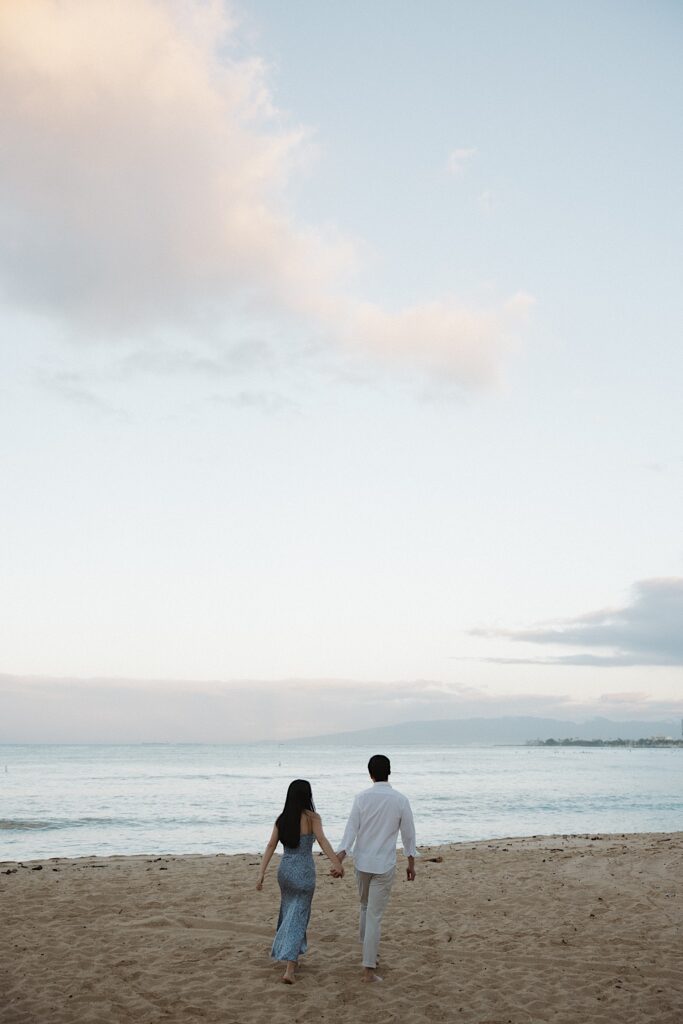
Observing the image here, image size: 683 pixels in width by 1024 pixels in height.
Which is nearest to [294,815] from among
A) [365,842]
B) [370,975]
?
[365,842]

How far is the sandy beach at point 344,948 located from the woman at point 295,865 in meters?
0.35

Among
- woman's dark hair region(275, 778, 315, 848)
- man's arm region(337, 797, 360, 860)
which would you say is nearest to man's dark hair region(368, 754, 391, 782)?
man's arm region(337, 797, 360, 860)

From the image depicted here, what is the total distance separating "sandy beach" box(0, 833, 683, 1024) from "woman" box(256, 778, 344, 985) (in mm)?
351

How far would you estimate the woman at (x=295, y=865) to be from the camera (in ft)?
23.2

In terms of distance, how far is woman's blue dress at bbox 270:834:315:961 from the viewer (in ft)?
23.6

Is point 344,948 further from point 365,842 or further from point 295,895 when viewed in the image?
point 365,842

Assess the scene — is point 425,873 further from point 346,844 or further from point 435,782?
point 435,782

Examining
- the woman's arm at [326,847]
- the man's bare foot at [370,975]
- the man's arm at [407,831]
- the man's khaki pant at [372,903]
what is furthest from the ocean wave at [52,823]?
the man's arm at [407,831]

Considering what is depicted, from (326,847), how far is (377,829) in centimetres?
48

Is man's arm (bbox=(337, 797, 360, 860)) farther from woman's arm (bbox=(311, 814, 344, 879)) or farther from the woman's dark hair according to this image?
the woman's dark hair

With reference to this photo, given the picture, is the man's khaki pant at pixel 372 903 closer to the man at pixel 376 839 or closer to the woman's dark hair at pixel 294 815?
the man at pixel 376 839

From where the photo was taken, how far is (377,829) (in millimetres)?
7070

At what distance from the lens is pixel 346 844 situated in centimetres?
713

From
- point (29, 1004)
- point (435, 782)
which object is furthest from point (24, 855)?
point (435, 782)
